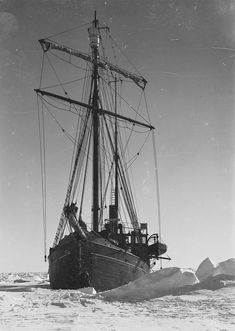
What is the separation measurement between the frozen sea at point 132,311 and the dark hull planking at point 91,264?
4.71 metres

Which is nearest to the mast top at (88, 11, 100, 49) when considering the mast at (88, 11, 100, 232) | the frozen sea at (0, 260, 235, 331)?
the mast at (88, 11, 100, 232)

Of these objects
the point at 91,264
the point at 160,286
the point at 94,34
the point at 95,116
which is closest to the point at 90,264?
the point at 91,264

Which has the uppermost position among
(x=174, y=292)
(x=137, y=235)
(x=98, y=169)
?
(x=98, y=169)

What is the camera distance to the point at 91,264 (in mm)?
19531

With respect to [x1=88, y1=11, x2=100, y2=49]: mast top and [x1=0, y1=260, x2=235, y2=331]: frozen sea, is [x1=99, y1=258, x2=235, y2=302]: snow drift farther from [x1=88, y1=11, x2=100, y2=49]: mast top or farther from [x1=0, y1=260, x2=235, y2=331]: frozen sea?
[x1=88, y1=11, x2=100, y2=49]: mast top

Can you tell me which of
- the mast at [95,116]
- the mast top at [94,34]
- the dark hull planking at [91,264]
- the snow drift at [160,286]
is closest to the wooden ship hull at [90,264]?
the dark hull planking at [91,264]

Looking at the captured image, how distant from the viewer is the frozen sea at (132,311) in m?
7.77

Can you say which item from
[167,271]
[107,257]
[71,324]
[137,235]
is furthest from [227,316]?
[137,235]

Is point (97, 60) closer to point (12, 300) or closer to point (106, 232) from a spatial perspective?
point (106, 232)

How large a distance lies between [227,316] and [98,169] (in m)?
17.2

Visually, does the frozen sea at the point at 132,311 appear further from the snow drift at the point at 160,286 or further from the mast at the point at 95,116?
the mast at the point at 95,116

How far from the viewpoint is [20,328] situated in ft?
23.4

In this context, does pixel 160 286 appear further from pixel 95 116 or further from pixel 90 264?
pixel 95 116

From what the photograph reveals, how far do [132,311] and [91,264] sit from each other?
381 inches
